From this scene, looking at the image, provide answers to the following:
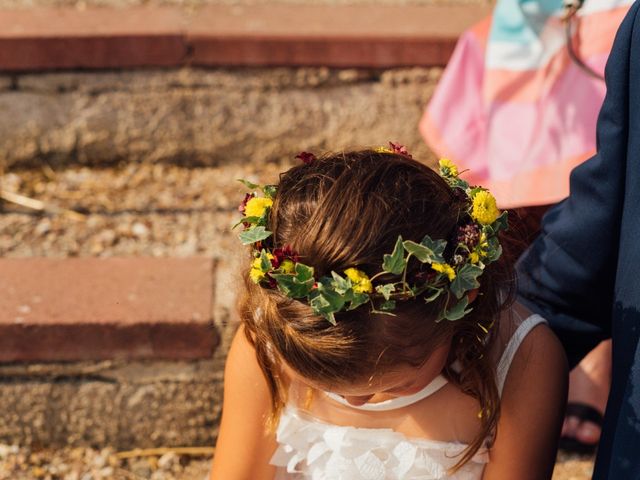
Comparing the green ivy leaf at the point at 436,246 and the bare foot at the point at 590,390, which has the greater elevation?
the green ivy leaf at the point at 436,246

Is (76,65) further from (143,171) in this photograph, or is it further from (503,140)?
(503,140)

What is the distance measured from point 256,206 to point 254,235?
2.0 inches

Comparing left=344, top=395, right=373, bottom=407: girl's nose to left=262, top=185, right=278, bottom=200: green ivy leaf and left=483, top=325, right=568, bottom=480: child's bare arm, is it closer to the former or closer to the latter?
left=483, top=325, right=568, bottom=480: child's bare arm

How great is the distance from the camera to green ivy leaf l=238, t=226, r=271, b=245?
1.28 m

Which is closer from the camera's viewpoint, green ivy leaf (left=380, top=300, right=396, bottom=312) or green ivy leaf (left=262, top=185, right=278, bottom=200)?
green ivy leaf (left=380, top=300, right=396, bottom=312)

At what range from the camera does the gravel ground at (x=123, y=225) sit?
2146 mm

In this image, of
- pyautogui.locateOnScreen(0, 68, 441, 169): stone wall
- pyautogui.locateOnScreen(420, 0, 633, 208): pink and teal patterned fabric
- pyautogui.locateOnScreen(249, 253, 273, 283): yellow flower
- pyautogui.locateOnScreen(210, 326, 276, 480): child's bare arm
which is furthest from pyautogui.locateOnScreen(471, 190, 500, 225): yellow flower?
pyautogui.locateOnScreen(0, 68, 441, 169): stone wall

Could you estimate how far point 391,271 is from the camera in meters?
1.20

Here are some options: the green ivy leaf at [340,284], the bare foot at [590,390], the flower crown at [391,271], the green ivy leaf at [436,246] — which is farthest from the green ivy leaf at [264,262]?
the bare foot at [590,390]

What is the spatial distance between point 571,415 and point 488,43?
914mm

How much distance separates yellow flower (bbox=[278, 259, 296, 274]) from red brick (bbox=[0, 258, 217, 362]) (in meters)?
0.82

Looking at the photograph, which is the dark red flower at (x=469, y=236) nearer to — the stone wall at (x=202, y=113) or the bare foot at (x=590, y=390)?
the bare foot at (x=590, y=390)

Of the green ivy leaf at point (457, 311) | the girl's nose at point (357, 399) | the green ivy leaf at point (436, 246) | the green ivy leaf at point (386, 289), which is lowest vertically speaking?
the girl's nose at point (357, 399)

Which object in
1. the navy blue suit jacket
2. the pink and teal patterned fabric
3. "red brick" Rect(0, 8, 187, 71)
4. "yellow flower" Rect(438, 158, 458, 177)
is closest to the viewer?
the navy blue suit jacket
